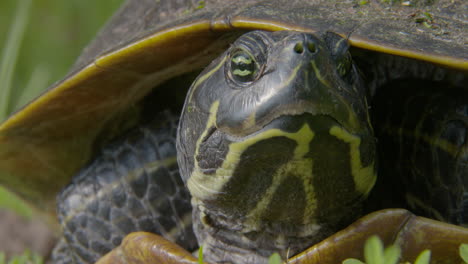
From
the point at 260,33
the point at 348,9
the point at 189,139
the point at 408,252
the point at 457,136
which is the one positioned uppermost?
the point at 260,33

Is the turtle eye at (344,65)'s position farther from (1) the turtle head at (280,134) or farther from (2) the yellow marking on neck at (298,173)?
(2) the yellow marking on neck at (298,173)

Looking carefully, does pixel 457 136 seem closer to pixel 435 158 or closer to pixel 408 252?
pixel 435 158

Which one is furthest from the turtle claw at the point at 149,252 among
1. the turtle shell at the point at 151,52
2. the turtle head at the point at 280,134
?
the turtle shell at the point at 151,52

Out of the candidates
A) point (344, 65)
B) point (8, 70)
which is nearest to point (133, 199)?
point (344, 65)

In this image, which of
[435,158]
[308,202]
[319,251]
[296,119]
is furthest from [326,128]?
[435,158]

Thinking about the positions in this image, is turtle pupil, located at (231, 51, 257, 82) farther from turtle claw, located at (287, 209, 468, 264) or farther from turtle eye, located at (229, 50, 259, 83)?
turtle claw, located at (287, 209, 468, 264)

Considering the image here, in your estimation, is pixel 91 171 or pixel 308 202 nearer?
pixel 308 202

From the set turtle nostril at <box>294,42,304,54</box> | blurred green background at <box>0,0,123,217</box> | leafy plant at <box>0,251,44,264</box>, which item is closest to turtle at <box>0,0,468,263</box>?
turtle nostril at <box>294,42,304,54</box>
